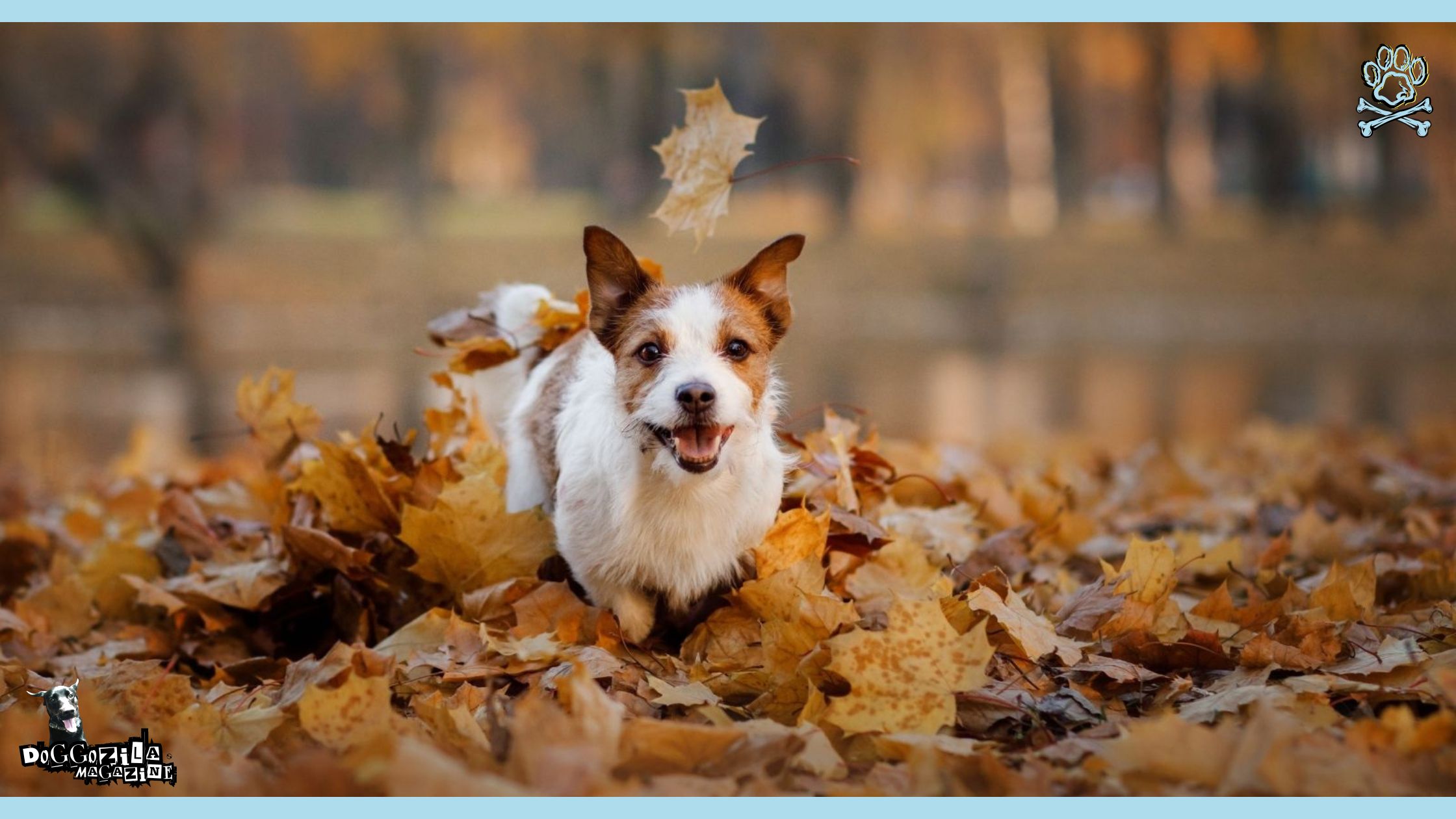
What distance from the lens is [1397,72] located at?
14.2 feet

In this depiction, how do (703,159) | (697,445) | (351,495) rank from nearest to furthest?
(697,445) → (703,159) → (351,495)

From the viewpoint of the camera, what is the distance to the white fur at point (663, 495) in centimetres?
323

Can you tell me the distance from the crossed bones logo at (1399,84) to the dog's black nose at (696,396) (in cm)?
238

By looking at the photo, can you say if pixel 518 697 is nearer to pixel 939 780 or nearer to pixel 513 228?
pixel 939 780

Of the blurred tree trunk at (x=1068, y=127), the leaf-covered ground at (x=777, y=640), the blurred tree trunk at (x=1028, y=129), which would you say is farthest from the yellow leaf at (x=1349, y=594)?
the blurred tree trunk at (x=1068, y=127)

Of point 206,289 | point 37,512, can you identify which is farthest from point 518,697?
point 206,289

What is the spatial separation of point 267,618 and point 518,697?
1095 mm

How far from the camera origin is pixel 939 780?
244 cm

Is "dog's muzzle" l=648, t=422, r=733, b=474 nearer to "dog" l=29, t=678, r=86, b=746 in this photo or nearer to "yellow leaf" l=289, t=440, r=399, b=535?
"yellow leaf" l=289, t=440, r=399, b=535

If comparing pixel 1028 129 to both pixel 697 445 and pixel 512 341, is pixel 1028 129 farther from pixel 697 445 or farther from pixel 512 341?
pixel 697 445

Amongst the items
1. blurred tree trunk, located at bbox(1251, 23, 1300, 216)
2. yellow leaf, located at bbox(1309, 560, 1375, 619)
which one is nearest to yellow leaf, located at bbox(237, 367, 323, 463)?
yellow leaf, located at bbox(1309, 560, 1375, 619)

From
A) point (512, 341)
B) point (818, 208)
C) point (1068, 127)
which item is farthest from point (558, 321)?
point (1068, 127)

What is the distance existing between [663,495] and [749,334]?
0.43 m

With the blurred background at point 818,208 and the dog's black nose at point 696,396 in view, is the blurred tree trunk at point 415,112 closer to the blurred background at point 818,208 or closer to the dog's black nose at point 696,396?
the blurred background at point 818,208
